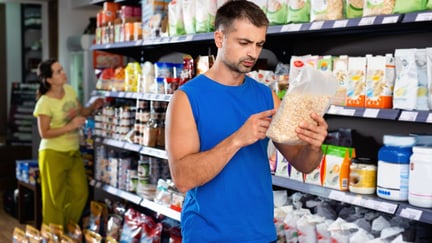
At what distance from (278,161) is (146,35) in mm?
1891

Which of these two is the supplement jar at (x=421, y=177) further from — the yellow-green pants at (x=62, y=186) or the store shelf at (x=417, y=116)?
the yellow-green pants at (x=62, y=186)

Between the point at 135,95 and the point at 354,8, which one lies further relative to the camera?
the point at 135,95

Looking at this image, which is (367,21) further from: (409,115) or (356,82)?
(409,115)

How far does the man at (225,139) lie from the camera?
7.09ft

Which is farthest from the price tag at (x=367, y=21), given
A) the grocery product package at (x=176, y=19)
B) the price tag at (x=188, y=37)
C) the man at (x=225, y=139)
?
the grocery product package at (x=176, y=19)

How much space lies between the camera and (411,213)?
2646 mm

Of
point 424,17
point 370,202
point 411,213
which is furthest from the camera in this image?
point 370,202

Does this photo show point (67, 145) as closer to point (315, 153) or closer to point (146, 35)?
point (146, 35)

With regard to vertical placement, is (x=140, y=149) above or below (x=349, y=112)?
below

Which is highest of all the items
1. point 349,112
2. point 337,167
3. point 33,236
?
point 349,112

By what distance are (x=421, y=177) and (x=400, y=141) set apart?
0.20 metres

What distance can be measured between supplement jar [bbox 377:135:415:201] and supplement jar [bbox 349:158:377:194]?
0.10m

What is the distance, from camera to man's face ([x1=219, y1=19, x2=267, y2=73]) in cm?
219

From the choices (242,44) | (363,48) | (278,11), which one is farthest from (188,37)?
(242,44)
